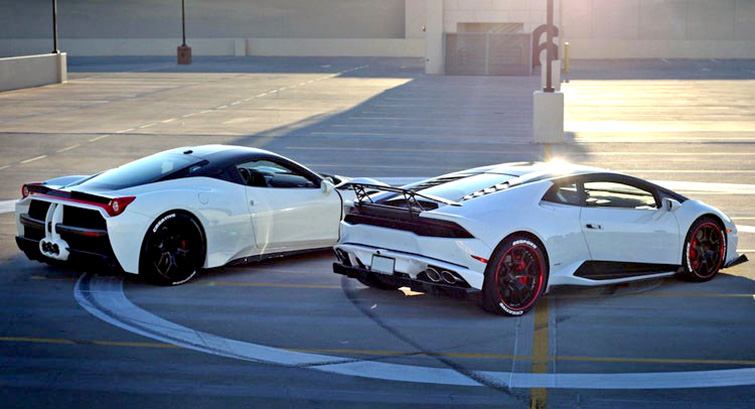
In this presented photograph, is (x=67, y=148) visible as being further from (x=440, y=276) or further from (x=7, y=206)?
Answer: (x=440, y=276)

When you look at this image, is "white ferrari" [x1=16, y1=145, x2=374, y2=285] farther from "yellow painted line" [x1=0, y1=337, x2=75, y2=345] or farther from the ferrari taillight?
"yellow painted line" [x1=0, y1=337, x2=75, y2=345]

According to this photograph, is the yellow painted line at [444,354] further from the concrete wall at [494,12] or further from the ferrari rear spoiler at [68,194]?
the concrete wall at [494,12]

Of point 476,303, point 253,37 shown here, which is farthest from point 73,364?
point 253,37

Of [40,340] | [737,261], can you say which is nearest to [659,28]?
[737,261]

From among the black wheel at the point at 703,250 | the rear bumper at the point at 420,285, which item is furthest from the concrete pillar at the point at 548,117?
the rear bumper at the point at 420,285

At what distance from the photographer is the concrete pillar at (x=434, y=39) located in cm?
5504

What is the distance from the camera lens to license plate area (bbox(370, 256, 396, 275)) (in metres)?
10.1

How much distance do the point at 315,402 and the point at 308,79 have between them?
1692 inches

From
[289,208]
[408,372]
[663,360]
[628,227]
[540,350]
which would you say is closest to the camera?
[408,372]

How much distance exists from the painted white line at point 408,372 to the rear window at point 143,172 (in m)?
2.00

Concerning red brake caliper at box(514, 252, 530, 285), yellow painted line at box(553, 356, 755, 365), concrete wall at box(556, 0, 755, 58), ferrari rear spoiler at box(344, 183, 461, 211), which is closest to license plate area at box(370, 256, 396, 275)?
ferrari rear spoiler at box(344, 183, 461, 211)

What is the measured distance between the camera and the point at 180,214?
1131cm

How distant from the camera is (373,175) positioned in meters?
20.4

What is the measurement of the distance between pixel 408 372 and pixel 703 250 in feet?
14.2
